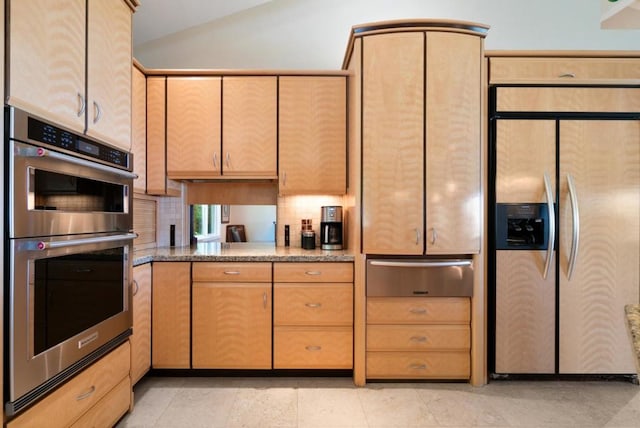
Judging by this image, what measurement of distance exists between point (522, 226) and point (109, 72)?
2659 millimetres

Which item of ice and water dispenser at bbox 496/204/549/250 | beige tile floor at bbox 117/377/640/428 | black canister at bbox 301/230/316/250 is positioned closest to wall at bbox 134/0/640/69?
black canister at bbox 301/230/316/250

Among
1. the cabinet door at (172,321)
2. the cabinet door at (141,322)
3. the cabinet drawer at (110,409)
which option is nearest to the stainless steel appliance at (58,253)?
the cabinet drawer at (110,409)

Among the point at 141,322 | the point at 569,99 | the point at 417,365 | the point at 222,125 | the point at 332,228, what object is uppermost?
the point at 569,99

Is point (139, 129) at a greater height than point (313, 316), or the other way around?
point (139, 129)

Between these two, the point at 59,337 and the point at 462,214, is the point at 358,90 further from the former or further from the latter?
the point at 59,337

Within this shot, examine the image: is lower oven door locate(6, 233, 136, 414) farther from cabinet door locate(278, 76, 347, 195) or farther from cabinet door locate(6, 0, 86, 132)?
cabinet door locate(278, 76, 347, 195)

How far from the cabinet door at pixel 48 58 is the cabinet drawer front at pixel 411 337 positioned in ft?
6.84

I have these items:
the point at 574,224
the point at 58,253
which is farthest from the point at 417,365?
the point at 58,253

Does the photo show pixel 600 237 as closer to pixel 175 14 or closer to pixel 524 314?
pixel 524 314

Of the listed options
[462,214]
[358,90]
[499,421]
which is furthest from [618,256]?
[358,90]

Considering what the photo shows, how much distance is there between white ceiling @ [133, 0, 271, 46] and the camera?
119 inches

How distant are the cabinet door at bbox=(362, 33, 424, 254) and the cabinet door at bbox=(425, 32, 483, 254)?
0.07 m

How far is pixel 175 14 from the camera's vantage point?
10.3 ft

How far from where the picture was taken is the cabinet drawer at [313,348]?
103 inches
